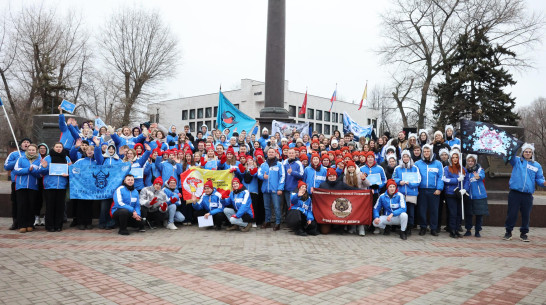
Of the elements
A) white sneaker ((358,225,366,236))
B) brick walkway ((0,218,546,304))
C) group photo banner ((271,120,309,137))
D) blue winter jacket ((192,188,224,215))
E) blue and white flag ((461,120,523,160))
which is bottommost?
brick walkway ((0,218,546,304))

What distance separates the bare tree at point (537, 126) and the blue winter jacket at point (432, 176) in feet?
118

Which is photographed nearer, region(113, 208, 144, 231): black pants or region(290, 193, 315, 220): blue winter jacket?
region(113, 208, 144, 231): black pants

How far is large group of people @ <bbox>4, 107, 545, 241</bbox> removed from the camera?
31.0 feet

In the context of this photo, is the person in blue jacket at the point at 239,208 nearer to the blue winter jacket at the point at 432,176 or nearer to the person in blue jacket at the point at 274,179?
the person in blue jacket at the point at 274,179

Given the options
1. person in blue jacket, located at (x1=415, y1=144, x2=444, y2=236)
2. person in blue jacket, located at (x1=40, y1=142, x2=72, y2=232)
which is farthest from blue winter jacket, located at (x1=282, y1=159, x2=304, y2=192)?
person in blue jacket, located at (x1=40, y1=142, x2=72, y2=232)

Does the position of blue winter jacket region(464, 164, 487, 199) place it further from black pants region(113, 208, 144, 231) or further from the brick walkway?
black pants region(113, 208, 144, 231)

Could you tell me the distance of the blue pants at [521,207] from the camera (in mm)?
9461

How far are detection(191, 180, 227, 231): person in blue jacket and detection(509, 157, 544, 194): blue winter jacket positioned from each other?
23.2 feet

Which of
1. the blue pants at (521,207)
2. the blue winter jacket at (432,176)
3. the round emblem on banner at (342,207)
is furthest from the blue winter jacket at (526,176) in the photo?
the round emblem on banner at (342,207)

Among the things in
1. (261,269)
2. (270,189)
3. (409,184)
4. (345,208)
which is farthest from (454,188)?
(261,269)

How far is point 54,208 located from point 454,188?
968 centimetres

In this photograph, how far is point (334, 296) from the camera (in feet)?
16.6

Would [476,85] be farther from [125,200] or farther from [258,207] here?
[125,200]

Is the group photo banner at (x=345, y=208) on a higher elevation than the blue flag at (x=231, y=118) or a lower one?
lower
